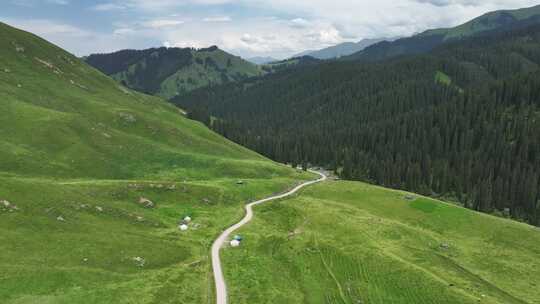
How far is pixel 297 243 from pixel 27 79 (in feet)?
500

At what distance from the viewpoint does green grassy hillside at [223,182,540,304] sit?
65.7 m

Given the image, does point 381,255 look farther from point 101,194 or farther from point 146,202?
point 101,194

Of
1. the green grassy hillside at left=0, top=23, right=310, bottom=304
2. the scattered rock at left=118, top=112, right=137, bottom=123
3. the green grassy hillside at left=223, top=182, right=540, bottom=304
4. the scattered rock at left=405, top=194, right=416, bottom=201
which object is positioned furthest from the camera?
the scattered rock at left=118, top=112, right=137, bottom=123

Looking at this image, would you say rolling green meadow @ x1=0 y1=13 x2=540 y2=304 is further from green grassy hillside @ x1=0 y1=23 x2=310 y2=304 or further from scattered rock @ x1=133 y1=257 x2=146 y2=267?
green grassy hillside @ x1=0 y1=23 x2=310 y2=304

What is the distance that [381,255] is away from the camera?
79.2 metres

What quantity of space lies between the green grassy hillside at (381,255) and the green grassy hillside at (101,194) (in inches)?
401

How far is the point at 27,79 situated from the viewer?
174m

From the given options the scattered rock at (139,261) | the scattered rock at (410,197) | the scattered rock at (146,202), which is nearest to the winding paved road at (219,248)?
the scattered rock at (139,261)

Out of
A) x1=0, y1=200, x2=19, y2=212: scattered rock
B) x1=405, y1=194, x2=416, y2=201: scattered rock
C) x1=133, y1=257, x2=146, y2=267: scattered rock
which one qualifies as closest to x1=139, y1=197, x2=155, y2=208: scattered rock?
x1=0, y1=200, x2=19, y2=212: scattered rock

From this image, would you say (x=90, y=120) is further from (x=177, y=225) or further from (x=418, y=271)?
(x=418, y=271)

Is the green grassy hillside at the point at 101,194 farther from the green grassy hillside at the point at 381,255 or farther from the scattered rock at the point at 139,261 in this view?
the green grassy hillside at the point at 381,255

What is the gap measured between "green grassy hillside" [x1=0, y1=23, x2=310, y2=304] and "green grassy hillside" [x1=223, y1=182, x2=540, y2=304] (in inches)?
401

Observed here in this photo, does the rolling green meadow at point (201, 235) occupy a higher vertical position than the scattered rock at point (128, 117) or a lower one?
lower

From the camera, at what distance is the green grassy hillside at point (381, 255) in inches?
2586
